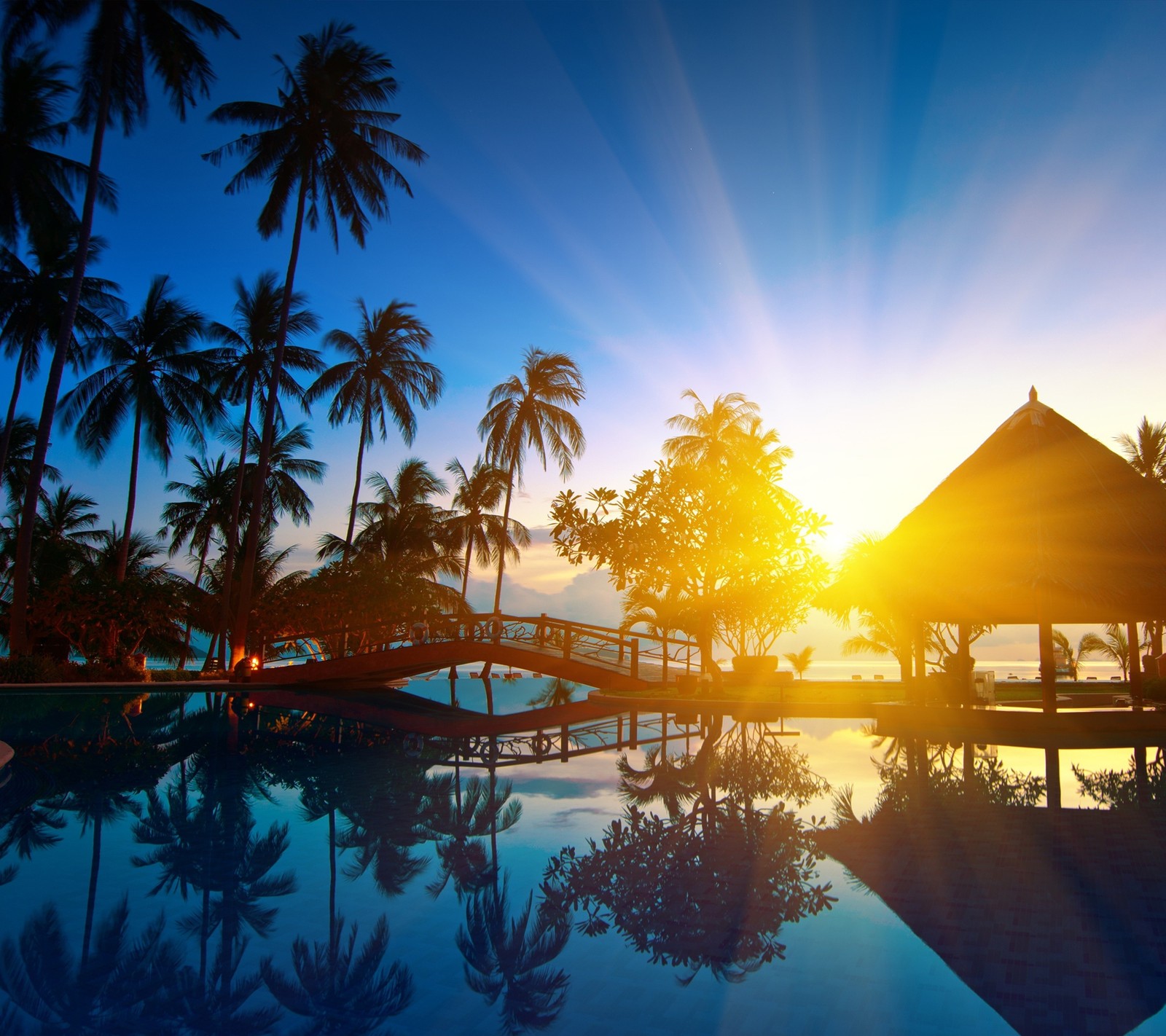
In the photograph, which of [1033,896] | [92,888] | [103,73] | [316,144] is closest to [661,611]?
[316,144]

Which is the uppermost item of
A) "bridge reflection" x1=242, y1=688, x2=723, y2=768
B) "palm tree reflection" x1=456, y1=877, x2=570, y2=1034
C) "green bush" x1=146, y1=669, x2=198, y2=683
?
"green bush" x1=146, y1=669, x2=198, y2=683

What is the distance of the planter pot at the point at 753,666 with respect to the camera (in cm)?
2028

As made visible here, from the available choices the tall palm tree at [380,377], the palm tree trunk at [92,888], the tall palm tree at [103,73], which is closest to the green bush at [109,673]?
the tall palm tree at [103,73]

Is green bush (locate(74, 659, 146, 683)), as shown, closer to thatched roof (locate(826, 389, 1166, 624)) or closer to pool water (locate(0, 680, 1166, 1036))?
pool water (locate(0, 680, 1166, 1036))

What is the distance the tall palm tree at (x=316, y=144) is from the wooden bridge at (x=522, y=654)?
316cm

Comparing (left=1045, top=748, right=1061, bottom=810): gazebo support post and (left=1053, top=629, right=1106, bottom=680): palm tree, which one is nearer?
(left=1045, top=748, right=1061, bottom=810): gazebo support post

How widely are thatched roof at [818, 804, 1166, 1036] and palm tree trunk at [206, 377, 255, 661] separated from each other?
2307 centimetres

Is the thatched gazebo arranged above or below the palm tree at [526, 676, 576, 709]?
above

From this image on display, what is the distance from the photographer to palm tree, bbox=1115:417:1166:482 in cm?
2997

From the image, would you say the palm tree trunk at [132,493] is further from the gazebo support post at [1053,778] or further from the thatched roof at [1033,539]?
the gazebo support post at [1053,778]

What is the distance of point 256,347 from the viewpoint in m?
28.7

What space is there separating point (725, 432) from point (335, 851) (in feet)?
88.3

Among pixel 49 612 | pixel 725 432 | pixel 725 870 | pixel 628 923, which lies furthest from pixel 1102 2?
pixel 49 612

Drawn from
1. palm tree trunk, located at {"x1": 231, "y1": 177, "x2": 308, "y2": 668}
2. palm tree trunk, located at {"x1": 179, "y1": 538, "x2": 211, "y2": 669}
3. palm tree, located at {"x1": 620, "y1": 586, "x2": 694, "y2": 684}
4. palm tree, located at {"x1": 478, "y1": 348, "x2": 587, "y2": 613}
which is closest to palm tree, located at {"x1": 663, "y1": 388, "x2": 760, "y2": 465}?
palm tree, located at {"x1": 478, "y1": 348, "x2": 587, "y2": 613}
